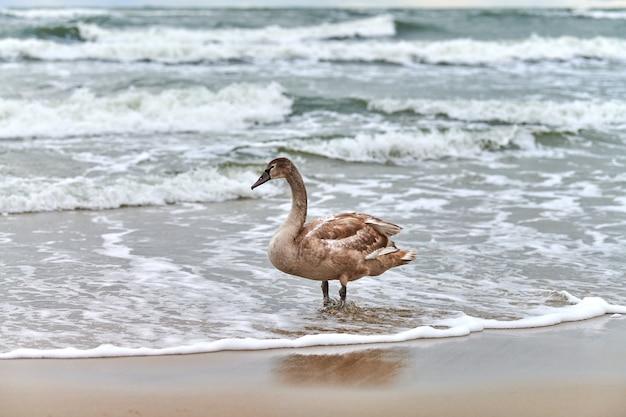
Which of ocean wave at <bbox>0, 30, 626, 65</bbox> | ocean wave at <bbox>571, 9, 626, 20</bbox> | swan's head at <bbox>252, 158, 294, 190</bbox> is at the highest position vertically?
ocean wave at <bbox>571, 9, 626, 20</bbox>

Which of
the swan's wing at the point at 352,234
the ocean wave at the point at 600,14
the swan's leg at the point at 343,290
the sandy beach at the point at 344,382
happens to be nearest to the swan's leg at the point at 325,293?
the swan's leg at the point at 343,290

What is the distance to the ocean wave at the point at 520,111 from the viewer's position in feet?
58.5

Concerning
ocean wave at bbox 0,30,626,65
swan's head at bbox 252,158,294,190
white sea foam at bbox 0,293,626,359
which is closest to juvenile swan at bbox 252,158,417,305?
swan's head at bbox 252,158,294,190

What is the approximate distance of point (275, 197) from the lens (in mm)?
11141

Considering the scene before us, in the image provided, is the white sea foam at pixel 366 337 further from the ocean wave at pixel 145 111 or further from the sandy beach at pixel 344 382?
the ocean wave at pixel 145 111

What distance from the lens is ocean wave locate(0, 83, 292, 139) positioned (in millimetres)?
15805

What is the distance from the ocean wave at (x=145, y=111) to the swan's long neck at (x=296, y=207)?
9585mm

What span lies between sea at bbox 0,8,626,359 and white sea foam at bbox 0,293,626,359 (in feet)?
0.06

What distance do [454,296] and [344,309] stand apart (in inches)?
36.8

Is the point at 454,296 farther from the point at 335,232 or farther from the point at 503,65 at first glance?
the point at 503,65

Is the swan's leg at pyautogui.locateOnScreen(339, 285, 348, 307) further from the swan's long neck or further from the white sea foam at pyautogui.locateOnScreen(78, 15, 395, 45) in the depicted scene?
the white sea foam at pyautogui.locateOnScreen(78, 15, 395, 45)

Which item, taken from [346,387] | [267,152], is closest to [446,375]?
[346,387]

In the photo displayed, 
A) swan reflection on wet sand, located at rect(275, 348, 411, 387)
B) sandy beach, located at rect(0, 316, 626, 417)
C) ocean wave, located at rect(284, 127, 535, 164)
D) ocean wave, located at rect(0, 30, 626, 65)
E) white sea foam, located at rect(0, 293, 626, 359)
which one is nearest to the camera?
sandy beach, located at rect(0, 316, 626, 417)

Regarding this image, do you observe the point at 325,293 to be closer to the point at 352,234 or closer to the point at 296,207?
the point at 352,234
